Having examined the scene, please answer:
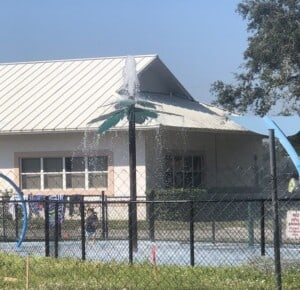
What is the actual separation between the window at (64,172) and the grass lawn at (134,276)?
13424mm

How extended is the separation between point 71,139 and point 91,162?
1.06 metres

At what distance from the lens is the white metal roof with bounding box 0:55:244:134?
25.5m

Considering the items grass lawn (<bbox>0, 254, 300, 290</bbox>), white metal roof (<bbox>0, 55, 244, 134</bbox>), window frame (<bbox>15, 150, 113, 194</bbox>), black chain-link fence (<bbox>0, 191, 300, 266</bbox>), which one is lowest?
grass lawn (<bbox>0, 254, 300, 290</bbox>)

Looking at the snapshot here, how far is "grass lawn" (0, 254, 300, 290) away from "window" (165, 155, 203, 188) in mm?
14260

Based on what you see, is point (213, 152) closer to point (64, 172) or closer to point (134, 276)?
point (64, 172)

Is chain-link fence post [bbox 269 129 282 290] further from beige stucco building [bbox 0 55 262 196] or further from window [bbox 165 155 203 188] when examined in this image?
window [bbox 165 155 203 188]

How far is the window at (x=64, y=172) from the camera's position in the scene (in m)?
25.4

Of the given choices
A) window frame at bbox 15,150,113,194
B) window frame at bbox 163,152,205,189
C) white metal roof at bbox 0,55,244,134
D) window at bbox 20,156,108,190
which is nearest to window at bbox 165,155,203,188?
window frame at bbox 163,152,205,189

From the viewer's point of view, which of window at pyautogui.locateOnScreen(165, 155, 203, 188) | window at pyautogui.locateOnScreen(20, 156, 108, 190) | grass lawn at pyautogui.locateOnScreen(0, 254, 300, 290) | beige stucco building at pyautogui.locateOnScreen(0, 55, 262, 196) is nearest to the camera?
grass lawn at pyautogui.locateOnScreen(0, 254, 300, 290)

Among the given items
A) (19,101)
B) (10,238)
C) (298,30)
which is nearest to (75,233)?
(10,238)

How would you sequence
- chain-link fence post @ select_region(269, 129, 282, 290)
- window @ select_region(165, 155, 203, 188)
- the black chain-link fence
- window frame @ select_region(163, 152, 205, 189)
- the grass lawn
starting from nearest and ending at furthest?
chain-link fence post @ select_region(269, 129, 282, 290) < the grass lawn < the black chain-link fence < window frame @ select_region(163, 152, 205, 189) < window @ select_region(165, 155, 203, 188)

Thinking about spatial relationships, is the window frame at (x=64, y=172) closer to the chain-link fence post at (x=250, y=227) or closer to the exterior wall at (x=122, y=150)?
the exterior wall at (x=122, y=150)

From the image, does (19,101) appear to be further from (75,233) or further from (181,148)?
(75,233)

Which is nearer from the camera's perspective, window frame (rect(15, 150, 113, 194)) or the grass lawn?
the grass lawn
